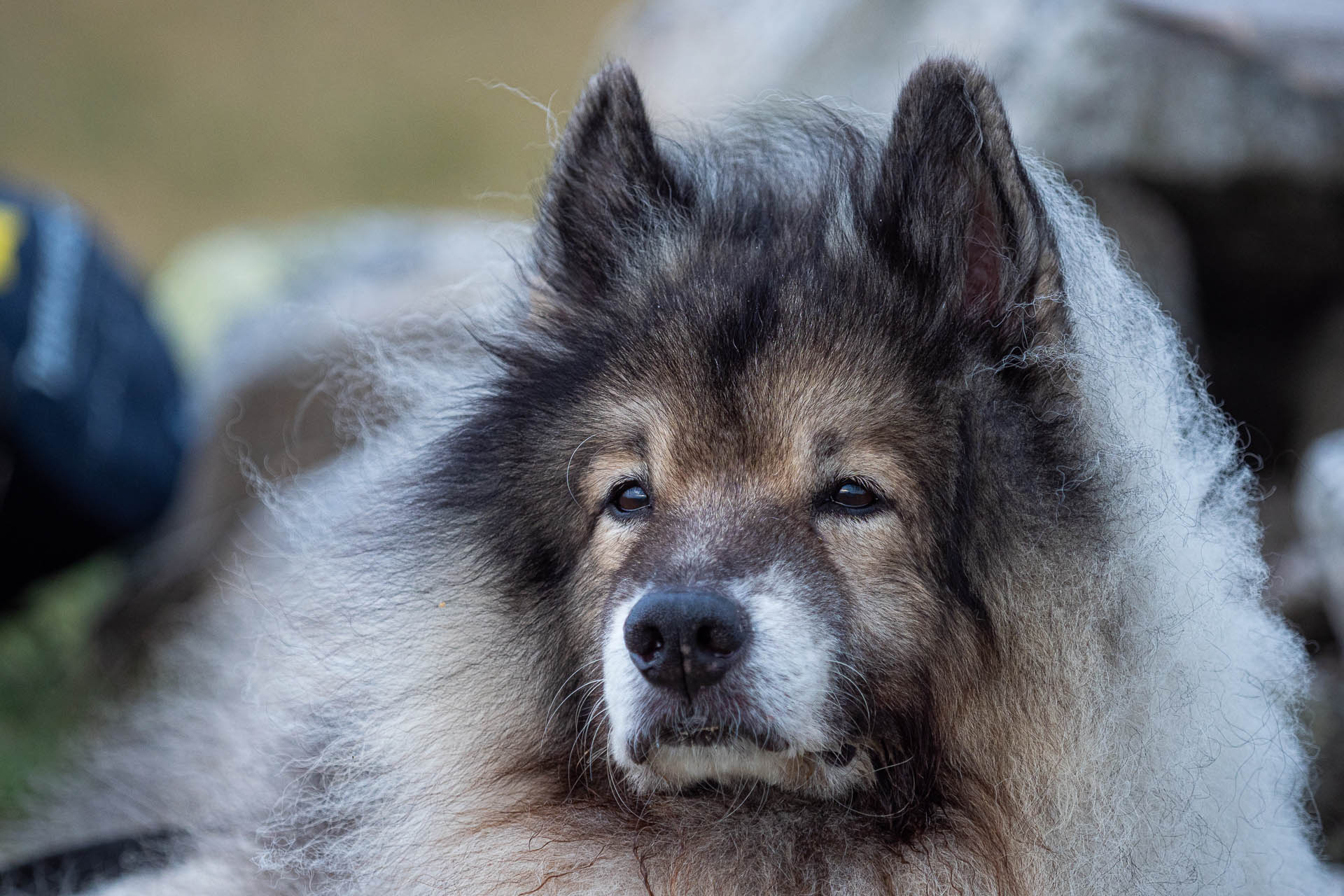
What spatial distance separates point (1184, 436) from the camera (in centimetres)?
311

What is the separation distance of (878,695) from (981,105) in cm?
127

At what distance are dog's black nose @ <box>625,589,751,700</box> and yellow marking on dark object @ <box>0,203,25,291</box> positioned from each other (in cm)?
451

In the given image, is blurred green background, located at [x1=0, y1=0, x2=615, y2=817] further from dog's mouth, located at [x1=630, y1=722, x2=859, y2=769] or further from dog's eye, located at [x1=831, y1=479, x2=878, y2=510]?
dog's mouth, located at [x1=630, y1=722, x2=859, y2=769]

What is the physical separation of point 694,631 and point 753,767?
1.33ft

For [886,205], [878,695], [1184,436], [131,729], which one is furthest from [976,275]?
[131,729]

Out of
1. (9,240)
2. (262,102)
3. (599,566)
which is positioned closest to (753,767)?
(599,566)

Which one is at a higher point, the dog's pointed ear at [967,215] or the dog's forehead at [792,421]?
the dog's pointed ear at [967,215]

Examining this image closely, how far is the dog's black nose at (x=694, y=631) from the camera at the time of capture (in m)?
2.42

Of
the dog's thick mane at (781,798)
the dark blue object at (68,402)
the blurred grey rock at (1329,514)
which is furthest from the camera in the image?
the dark blue object at (68,402)

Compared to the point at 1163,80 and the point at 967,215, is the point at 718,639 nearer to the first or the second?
the point at 967,215

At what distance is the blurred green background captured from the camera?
1543 centimetres

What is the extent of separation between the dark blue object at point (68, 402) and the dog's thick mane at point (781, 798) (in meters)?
2.43

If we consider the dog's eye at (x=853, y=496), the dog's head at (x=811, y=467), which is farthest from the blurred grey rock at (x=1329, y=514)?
the dog's eye at (x=853, y=496)

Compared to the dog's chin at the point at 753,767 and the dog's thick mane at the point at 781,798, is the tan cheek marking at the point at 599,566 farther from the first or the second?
the dog's chin at the point at 753,767
